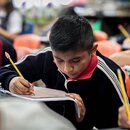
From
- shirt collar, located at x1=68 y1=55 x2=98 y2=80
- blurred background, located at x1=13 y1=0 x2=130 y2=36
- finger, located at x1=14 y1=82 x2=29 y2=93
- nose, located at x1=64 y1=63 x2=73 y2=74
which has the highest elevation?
nose, located at x1=64 y1=63 x2=73 y2=74

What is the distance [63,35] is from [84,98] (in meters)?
0.24

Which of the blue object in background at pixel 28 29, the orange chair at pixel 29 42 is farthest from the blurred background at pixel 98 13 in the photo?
the orange chair at pixel 29 42

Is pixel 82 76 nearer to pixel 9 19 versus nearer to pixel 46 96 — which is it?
pixel 46 96

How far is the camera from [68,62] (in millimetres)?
1142

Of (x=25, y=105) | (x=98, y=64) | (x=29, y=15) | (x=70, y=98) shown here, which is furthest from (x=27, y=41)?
(x=29, y=15)

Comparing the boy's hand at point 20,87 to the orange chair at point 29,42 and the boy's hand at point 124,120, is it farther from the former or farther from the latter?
the orange chair at point 29,42

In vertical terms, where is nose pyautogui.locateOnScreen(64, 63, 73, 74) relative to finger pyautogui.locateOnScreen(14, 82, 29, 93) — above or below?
above

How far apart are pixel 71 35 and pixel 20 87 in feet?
0.74

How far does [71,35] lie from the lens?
1.15 metres

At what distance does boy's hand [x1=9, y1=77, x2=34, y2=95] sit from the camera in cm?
111

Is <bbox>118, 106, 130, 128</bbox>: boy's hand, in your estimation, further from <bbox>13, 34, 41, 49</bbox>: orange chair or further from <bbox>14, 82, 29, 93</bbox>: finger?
<bbox>13, 34, 41, 49</bbox>: orange chair

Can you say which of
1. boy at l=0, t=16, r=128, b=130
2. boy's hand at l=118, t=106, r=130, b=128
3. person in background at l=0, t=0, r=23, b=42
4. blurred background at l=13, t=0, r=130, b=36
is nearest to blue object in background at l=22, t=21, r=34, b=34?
person in background at l=0, t=0, r=23, b=42

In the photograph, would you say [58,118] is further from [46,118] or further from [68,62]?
[68,62]

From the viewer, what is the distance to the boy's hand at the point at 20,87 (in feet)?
3.65
